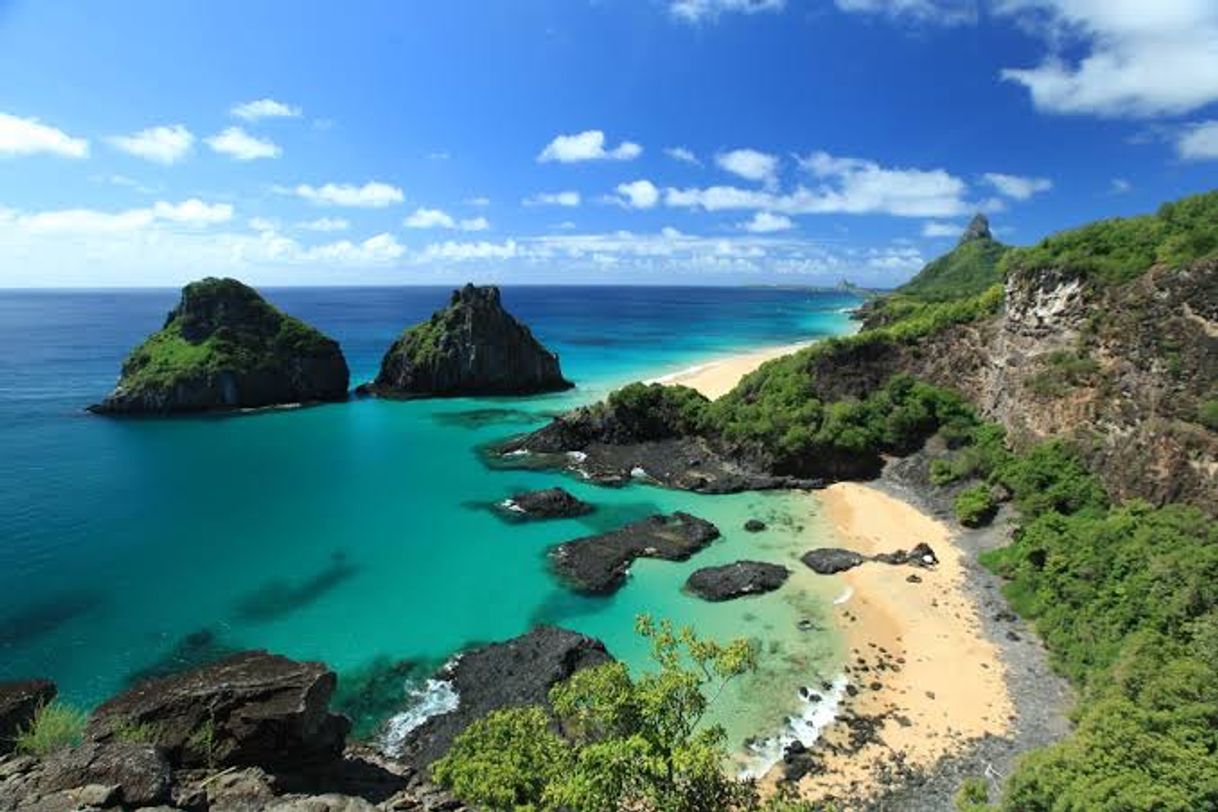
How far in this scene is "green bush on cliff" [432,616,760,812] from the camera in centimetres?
1561

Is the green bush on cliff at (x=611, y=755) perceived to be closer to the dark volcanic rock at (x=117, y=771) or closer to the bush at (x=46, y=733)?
the dark volcanic rock at (x=117, y=771)

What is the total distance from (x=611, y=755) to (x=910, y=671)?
2157 centimetres

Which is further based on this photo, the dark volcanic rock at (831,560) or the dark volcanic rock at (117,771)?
the dark volcanic rock at (831,560)

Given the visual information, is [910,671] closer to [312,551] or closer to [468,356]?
[312,551]

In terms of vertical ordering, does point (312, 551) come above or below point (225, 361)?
below

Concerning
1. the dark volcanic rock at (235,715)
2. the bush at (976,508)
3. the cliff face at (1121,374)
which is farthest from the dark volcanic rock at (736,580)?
the dark volcanic rock at (235,715)

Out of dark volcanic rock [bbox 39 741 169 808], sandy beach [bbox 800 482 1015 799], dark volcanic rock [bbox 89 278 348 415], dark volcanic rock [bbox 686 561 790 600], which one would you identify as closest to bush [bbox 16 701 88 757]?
dark volcanic rock [bbox 39 741 169 808]

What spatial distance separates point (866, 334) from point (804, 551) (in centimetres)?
3141

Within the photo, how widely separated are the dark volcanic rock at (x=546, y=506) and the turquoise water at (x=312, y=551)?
53.5 inches

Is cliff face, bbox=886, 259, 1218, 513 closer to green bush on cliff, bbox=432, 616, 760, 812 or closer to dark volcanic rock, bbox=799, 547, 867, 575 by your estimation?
dark volcanic rock, bbox=799, 547, 867, 575

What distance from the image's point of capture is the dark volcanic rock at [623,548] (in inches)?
1642

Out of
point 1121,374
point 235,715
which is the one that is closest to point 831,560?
point 1121,374

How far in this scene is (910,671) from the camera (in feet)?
102

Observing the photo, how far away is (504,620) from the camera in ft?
123
